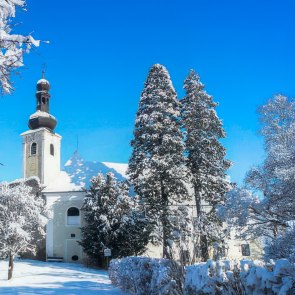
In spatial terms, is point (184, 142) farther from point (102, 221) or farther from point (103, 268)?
point (103, 268)

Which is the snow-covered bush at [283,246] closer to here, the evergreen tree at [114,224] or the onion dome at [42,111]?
the evergreen tree at [114,224]

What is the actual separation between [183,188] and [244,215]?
16386 millimetres

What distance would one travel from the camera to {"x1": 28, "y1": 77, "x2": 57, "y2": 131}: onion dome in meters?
40.4

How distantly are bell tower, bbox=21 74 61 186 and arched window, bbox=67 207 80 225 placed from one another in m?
4.28

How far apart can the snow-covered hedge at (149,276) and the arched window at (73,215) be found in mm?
18635

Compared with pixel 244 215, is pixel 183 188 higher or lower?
higher

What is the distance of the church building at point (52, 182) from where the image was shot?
34.3 meters

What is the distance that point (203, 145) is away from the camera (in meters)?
26.6

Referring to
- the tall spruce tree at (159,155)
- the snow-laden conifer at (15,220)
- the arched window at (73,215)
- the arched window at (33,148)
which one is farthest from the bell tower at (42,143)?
the tall spruce tree at (159,155)

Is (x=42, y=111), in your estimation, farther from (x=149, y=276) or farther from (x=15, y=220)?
(x=149, y=276)

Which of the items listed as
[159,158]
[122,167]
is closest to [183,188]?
[159,158]

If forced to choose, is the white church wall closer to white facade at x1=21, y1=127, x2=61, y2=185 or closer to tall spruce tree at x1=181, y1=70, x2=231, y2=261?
white facade at x1=21, y1=127, x2=61, y2=185

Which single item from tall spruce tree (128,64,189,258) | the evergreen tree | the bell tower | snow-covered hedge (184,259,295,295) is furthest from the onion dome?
snow-covered hedge (184,259,295,295)

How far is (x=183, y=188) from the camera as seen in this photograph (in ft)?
85.7
